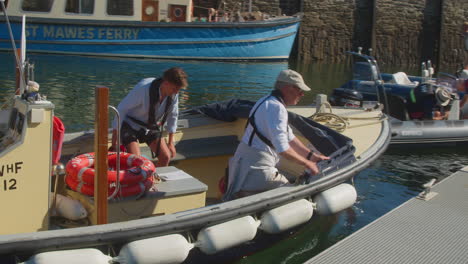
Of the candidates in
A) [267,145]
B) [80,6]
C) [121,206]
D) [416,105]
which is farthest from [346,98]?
[80,6]

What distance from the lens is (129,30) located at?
61.2 ft

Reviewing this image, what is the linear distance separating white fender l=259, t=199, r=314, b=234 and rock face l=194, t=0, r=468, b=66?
1904 centimetres

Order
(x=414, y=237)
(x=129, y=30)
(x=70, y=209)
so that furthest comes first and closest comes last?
(x=129, y=30) → (x=414, y=237) → (x=70, y=209)

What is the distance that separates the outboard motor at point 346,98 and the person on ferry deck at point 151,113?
5.27 m

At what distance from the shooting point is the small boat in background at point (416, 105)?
31.0ft

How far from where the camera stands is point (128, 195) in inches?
175

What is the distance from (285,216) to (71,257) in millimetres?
1888

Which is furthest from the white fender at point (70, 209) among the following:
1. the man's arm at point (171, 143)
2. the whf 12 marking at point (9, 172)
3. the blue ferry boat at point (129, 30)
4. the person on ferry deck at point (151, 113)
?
the blue ferry boat at point (129, 30)

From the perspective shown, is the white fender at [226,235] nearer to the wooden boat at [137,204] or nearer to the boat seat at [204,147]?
the wooden boat at [137,204]

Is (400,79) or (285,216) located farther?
(400,79)

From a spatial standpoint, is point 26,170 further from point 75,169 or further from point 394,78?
point 394,78

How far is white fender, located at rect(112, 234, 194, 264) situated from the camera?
3943 mm

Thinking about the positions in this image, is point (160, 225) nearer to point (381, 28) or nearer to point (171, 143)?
point (171, 143)

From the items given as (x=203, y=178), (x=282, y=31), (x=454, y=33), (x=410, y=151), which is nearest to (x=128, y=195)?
(x=203, y=178)
